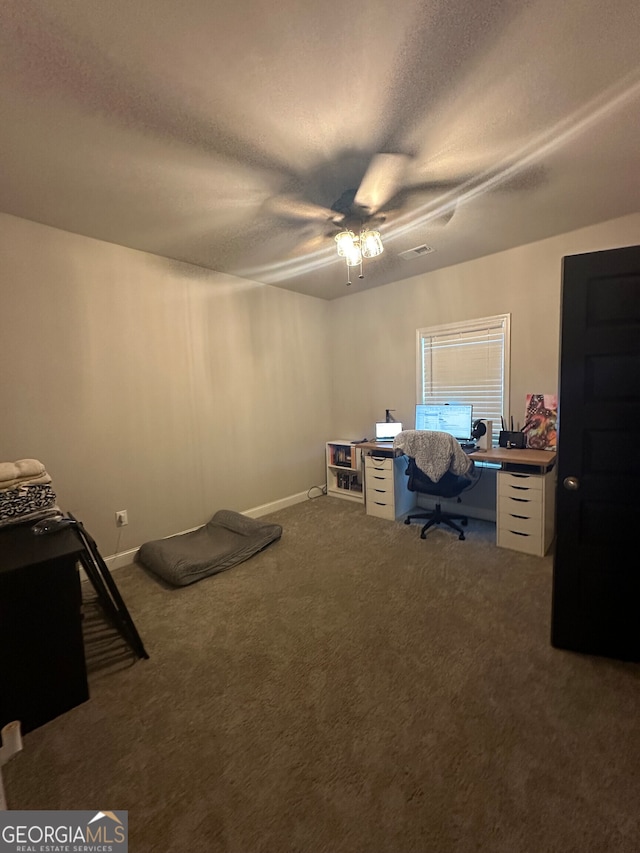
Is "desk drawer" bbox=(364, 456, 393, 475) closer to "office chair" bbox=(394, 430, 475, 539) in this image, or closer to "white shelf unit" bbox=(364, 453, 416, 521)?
"white shelf unit" bbox=(364, 453, 416, 521)

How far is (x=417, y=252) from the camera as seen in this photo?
3.17 m

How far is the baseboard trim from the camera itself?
281 cm

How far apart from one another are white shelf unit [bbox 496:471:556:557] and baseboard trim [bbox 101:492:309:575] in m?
2.23

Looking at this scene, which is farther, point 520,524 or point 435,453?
point 435,453

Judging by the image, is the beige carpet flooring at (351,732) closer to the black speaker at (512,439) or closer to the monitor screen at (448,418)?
the black speaker at (512,439)

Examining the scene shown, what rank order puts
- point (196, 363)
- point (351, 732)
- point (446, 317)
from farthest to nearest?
point (446, 317) → point (196, 363) → point (351, 732)

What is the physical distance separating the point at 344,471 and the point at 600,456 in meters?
3.00

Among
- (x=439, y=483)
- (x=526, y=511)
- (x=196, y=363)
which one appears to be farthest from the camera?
(x=196, y=363)

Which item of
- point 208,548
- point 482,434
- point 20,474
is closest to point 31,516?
point 20,474

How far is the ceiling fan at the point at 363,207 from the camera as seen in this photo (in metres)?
1.96

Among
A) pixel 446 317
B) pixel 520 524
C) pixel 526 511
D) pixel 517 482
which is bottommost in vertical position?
pixel 520 524

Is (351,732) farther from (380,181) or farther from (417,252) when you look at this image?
(417,252)

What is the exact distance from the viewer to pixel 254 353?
3.80 metres

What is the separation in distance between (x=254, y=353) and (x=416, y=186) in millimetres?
2218
